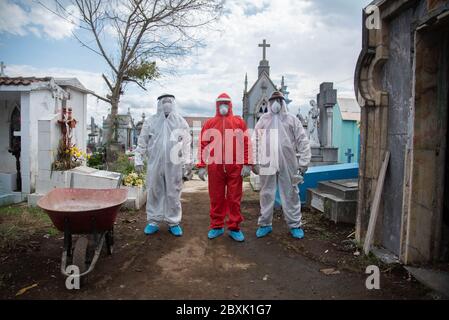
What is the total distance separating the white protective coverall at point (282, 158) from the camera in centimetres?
495

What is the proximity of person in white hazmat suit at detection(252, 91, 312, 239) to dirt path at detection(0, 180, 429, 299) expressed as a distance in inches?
14.7

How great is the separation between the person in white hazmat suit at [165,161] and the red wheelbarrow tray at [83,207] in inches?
40.1

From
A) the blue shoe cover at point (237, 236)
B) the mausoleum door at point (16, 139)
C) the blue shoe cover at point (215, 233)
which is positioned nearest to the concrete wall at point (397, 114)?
the blue shoe cover at point (237, 236)

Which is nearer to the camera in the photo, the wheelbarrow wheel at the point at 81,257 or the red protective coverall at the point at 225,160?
the wheelbarrow wheel at the point at 81,257

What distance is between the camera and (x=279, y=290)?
333 centimetres

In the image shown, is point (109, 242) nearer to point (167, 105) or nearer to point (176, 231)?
point (176, 231)

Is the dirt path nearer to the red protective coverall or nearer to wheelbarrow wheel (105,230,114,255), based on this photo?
wheelbarrow wheel (105,230,114,255)

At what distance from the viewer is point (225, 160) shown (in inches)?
190

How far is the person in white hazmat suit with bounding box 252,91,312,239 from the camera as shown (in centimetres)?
496

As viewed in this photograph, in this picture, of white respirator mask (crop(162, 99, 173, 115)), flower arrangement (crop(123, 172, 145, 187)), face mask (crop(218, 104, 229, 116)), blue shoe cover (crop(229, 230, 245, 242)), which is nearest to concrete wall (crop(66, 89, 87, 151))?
flower arrangement (crop(123, 172, 145, 187))

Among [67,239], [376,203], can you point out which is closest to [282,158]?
[376,203]

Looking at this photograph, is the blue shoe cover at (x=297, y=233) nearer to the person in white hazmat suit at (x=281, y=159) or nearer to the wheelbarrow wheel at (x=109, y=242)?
the person in white hazmat suit at (x=281, y=159)

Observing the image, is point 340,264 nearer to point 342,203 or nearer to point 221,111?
point 342,203

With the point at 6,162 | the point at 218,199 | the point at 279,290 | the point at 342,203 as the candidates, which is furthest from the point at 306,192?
the point at 6,162
